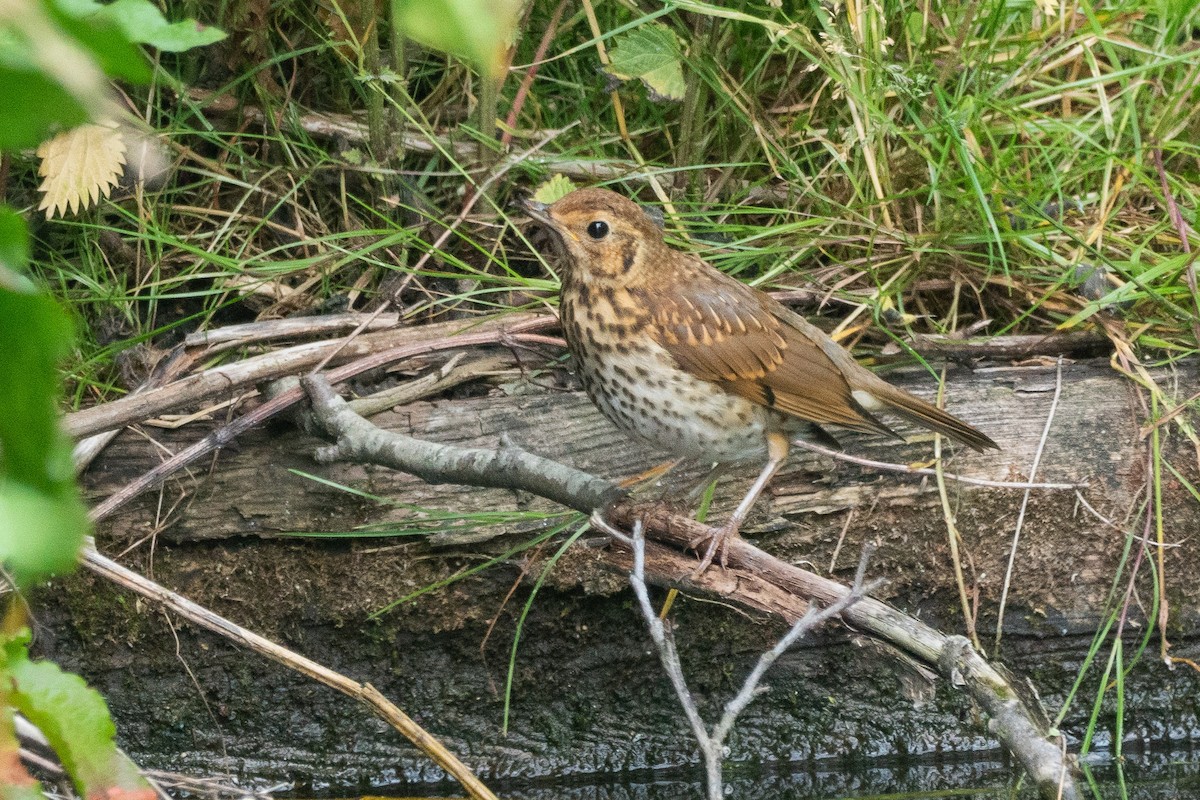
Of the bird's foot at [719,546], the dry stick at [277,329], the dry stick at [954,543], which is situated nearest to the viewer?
the bird's foot at [719,546]

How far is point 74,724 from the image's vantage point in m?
1.33

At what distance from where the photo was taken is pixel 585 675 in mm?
3471

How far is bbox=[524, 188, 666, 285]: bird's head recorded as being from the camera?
3.25 metres

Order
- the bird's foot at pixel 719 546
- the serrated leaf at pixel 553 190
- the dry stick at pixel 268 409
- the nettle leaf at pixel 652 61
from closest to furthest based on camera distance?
the bird's foot at pixel 719 546 → the dry stick at pixel 268 409 → the serrated leaf at pixel 553 190 → the nettle leaf at pixel 652 61

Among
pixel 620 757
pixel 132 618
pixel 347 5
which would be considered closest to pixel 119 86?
pixel 347 5

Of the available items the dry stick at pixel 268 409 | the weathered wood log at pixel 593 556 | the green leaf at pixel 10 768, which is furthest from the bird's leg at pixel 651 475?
the green leaf at pixel 10 768

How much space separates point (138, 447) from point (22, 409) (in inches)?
124

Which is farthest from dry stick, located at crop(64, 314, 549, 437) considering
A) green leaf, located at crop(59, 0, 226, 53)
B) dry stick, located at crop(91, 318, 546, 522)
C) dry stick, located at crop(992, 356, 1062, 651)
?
green leaf, located at crop(59, 0, 226, 53)

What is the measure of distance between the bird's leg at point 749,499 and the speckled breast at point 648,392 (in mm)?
77

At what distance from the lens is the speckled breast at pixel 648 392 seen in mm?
3066

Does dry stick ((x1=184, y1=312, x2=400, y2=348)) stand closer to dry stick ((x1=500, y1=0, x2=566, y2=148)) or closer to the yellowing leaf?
the yellowing leaf

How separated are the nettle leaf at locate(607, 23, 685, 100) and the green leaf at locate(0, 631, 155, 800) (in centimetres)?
288

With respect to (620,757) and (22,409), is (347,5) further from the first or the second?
(22,409)

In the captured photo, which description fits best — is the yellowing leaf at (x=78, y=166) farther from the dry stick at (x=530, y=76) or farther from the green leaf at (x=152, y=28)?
the green leaf at (x=152, y=28)
